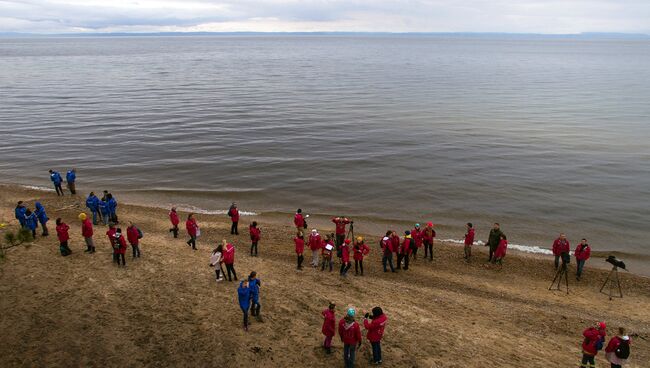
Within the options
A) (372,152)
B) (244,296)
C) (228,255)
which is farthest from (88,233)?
(372,152)

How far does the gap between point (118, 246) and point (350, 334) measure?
9.72 metres

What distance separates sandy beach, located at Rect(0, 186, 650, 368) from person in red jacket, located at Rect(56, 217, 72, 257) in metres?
0.32

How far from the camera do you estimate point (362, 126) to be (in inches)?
2050

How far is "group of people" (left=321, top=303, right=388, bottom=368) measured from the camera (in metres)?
11.4

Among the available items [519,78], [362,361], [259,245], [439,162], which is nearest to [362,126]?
[439,162]

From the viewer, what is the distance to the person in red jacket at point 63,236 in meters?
17.3

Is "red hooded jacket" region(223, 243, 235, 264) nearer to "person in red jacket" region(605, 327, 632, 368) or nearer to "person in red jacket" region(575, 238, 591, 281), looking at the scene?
"person in red jacket" region(605, 327, 632, 368)

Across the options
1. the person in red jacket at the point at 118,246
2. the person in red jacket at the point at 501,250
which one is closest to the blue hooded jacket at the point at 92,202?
the person in red jacket at the point at 118,246

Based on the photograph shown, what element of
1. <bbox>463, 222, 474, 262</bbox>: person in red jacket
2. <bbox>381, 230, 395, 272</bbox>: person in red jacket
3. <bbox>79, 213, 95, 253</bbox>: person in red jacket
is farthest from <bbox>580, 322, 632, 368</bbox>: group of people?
<bbox>79, 213, 95, 253</bbox>: person in red jacket

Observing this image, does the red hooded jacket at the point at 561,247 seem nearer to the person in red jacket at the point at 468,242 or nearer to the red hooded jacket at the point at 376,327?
the person in red jacket at the point at 468,242

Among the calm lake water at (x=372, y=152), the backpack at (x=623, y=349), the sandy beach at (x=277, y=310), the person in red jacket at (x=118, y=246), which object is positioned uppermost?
the calm lake water at (x=372, y=152)

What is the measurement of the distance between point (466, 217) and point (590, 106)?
47.4 m

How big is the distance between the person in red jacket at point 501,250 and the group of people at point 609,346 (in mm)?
7930

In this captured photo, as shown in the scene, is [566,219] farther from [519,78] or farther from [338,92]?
[519,78]
